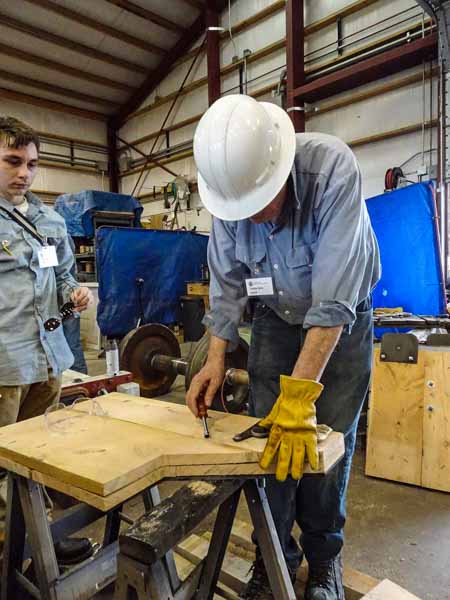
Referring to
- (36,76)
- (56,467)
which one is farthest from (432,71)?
(36,76)

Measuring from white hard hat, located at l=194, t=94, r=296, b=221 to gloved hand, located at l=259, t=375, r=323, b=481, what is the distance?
40 cm

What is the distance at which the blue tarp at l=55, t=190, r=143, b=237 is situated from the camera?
Answer: 5613 mm

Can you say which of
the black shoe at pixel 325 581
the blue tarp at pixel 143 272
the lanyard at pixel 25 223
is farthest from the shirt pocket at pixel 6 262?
the blue tarp at pixel 143 272

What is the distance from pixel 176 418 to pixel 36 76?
7.65 m

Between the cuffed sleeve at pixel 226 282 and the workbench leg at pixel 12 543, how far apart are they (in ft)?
2.00

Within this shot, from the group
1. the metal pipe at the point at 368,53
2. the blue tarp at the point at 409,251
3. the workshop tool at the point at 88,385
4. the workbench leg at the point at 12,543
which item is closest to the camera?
the workbench leg at the point at 12,543

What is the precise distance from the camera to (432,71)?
3.88m

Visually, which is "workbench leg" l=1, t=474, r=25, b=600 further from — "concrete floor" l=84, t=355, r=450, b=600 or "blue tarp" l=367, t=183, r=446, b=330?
"blue tarp" l=367, t=183, r=446, b=330

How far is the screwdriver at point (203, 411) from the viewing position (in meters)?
0.91

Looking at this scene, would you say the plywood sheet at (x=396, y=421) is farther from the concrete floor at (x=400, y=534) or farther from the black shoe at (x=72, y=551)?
the black shoe at (x=72, y=551)

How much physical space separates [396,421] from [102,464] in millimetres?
1681

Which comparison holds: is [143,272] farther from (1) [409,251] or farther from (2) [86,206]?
(1) [409,251]

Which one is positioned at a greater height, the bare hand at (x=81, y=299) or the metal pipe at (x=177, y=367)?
the bare hand at (x=81, y=299)

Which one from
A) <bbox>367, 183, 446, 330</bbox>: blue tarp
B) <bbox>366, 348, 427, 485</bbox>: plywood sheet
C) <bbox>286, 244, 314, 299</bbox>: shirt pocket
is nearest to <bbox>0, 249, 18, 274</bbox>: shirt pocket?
<bbox>286, 244, 314, 299</bbox>: shirt pocket
